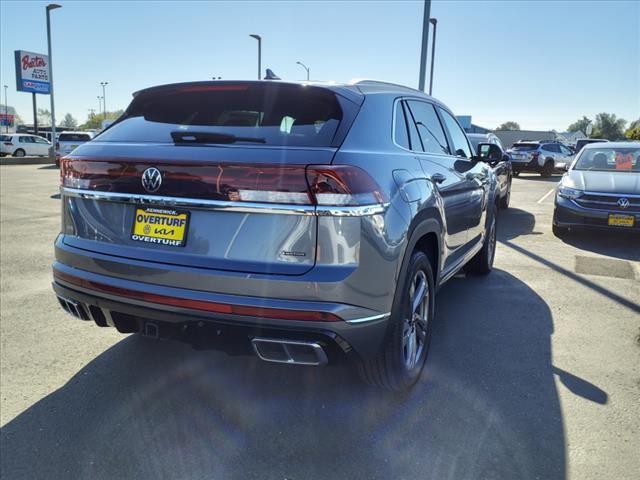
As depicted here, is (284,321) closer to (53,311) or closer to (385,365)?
(385,365)

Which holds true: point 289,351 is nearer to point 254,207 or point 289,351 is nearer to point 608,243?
point 254,207

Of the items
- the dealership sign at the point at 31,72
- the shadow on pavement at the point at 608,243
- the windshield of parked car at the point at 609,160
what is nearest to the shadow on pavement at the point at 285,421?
the shadow on pavement at the point at 608,243

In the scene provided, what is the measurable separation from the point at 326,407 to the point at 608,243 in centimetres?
682

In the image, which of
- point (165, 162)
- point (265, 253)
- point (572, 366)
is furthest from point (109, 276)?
point (572, 366)

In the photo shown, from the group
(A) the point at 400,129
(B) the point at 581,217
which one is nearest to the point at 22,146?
(B) the point at 581,217

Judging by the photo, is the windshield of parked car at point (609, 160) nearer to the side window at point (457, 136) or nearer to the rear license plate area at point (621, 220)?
the rear license plate area at point (621, 220)

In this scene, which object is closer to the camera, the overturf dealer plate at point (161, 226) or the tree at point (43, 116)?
the overturf dealer plate at point (161, 226)

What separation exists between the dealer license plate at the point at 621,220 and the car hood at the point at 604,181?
42cm

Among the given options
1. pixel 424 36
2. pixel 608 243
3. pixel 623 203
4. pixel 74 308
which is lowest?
pixel 608 243

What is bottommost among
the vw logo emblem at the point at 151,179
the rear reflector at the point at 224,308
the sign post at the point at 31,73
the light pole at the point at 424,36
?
the rear reflector at the point at 224,308

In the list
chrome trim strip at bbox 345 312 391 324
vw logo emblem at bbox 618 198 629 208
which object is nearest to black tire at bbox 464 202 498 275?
vw logo emblem at bbox 618 198 629 208

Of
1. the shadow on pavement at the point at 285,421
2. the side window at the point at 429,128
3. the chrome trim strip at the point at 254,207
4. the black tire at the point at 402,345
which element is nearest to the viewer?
the chrome trim strip at the point at 254,207

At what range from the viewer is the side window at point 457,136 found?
14.8 feet

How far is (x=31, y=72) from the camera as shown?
37.2 metres
